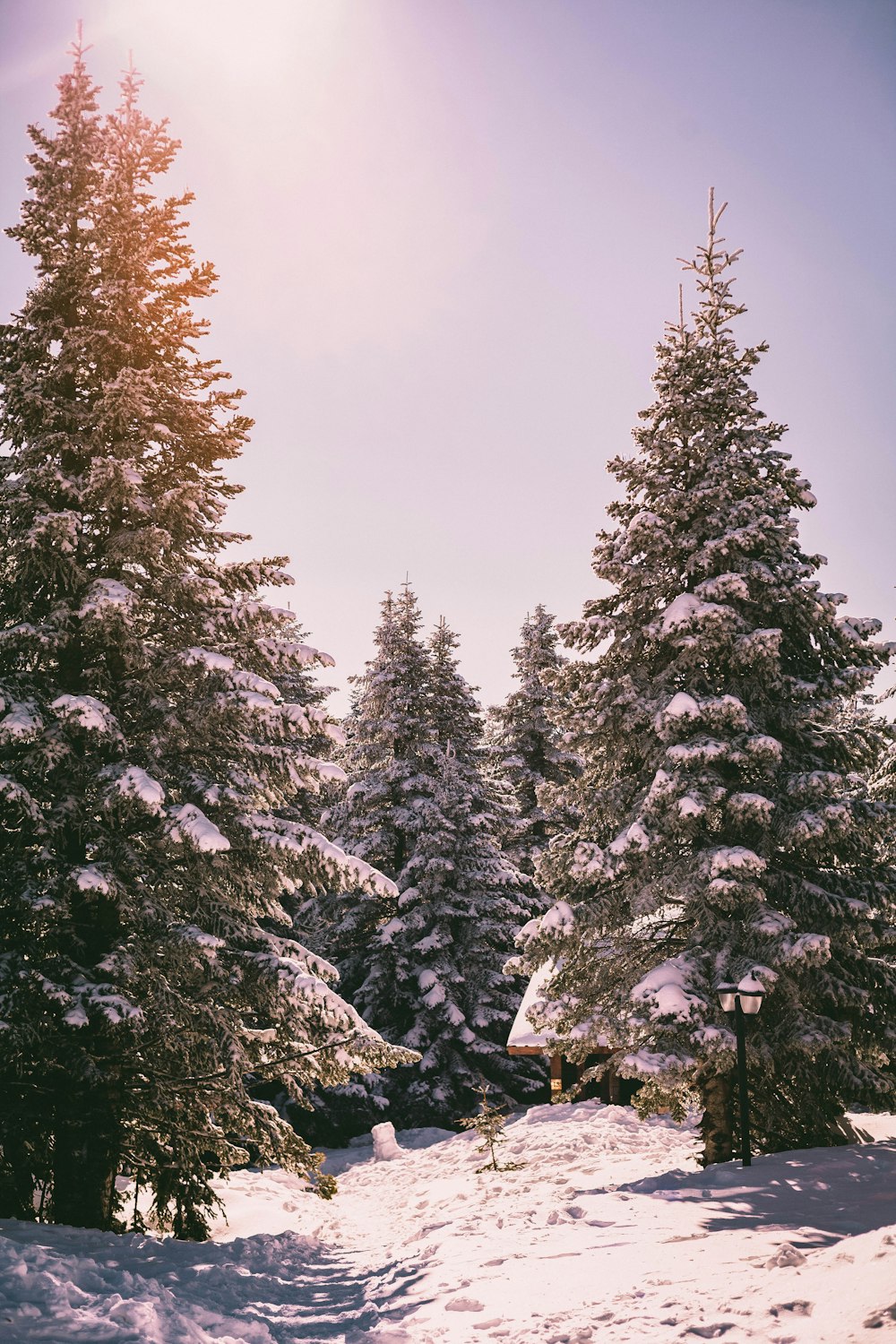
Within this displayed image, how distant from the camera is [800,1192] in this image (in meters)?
8.81

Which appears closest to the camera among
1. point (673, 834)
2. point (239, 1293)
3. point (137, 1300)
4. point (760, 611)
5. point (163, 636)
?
point (137, 1300)

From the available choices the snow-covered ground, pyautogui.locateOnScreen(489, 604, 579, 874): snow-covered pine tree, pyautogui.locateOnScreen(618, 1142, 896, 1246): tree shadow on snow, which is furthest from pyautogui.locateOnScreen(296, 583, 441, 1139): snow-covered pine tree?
pyautogui.locateOnScreen(618, 1142, 896, 1246): tree shadow on snow

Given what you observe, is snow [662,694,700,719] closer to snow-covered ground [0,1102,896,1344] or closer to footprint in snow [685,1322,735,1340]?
snow-covered ground [0,1102,896,1344]

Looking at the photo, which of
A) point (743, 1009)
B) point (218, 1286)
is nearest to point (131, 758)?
point (218, 1286)

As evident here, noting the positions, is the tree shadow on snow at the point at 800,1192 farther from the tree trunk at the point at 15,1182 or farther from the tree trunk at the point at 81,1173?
the tree trunk at the point at 15,1182

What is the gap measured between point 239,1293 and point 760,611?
1060 cm

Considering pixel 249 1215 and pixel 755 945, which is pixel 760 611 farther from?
pixel 249 1215

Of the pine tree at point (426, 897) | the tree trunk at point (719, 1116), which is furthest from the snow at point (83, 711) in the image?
the pine tree at point (426, 897)

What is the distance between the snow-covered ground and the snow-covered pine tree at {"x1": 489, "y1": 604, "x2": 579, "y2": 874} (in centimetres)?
1462

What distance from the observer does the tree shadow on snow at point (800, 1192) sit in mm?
7496

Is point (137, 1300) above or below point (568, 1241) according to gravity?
above

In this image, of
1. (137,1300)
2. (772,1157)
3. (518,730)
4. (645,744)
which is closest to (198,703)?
(137,1300)

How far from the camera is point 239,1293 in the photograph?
825 cm

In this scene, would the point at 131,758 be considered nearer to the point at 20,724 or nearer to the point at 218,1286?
the point at 20,724
